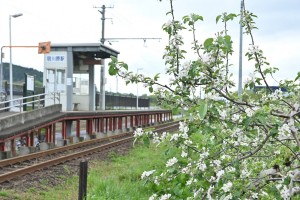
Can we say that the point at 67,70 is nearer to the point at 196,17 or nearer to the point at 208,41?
the point at 196,17

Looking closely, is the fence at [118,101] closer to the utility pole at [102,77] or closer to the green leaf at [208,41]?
the utility pole at [102,77]

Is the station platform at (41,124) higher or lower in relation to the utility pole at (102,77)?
lower

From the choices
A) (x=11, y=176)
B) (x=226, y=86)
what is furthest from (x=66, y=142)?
(x=226, y=86)

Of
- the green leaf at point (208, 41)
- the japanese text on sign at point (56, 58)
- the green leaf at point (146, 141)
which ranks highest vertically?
the japanese text on sign at point (56, 58)

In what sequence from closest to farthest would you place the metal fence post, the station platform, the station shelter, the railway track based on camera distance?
the metal fence post < the railway track < the station platform < the station shelter

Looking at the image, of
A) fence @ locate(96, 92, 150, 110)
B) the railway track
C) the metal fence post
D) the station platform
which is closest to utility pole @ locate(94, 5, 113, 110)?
fence @ locate(96, 92, 150, 110)

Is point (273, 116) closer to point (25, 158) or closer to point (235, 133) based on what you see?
point (235, 133)

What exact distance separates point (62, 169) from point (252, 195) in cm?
884

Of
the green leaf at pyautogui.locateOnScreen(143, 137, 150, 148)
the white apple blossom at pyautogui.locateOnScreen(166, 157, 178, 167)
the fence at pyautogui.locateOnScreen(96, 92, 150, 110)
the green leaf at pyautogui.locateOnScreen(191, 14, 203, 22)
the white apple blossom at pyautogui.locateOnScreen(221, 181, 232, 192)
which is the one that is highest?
the green leaf at pyautogui.locateOnScreen(191, 14, 203, 22)

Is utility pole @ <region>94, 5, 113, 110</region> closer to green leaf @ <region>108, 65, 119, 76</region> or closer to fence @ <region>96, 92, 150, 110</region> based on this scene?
fence @ <region>96, 92, 150, 110</region>

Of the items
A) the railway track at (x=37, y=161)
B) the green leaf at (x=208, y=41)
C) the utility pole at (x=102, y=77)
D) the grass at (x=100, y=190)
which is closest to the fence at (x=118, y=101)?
the utility pole at (x=102, y=77)

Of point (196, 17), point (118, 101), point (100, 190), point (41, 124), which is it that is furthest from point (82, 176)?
point (118, 101)

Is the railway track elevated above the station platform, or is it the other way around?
the station platform

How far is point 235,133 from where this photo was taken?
2.98 m
